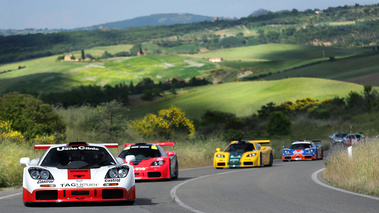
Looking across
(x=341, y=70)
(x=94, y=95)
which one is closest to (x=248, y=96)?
(x=94, y=95)

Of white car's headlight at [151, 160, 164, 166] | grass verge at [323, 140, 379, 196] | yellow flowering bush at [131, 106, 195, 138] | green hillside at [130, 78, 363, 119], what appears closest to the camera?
grass verge at [323, 140, 379, 196]

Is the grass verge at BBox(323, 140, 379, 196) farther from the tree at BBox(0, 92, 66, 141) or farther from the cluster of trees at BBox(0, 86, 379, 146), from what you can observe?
the tree at BBox(0, 92, 66, 141)

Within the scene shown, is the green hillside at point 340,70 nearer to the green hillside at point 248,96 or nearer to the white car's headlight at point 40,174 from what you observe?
the green hillside at point 248,96

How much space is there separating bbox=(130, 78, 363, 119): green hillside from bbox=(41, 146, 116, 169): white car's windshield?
108 metres

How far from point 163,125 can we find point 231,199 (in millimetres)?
44755

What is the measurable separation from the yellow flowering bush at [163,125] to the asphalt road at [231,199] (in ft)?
124

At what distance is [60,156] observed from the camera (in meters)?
13.7

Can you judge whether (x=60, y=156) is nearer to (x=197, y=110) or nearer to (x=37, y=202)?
(x=37, y=202)

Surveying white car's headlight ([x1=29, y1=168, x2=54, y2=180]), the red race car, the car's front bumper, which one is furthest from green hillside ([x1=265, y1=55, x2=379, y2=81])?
white car's headlight ([x1=29, y1=168, x2=54, y2=180])

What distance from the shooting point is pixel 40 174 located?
12.5 meters

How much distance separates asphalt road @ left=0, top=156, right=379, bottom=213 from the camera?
12.6 m

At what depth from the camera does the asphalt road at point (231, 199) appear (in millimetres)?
12594

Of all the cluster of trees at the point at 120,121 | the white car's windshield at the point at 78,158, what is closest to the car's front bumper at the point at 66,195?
the white car's windshield at the point at 78,158

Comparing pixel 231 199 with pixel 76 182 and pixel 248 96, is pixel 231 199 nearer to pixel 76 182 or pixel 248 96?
pixel 76 182
